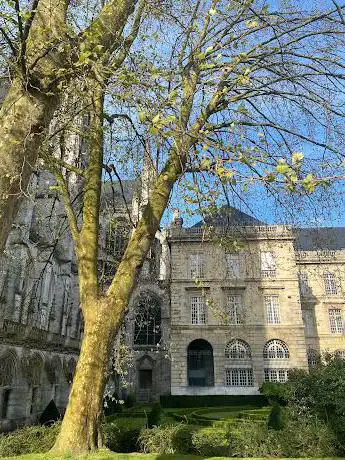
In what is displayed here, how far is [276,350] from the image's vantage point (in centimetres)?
2719

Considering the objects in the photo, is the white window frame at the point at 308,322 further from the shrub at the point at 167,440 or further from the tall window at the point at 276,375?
the shrub at the point at 167,440

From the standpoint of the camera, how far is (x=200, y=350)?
28000 millimetres

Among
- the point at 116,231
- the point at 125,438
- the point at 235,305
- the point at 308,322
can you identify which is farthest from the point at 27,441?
the point at 308,322

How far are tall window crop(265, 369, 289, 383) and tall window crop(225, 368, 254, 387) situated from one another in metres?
1.02

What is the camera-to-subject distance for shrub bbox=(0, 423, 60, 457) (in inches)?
244

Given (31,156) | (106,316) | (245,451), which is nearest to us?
(31,156)

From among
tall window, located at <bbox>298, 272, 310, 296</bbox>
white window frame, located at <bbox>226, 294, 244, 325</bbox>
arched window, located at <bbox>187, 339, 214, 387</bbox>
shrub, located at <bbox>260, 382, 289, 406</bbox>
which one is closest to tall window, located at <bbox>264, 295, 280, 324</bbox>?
white window frame, located at <bbox>226, 294, 244, 325</bbox>

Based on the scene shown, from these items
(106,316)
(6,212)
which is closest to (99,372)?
(106,316)

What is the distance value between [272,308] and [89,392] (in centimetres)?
2529

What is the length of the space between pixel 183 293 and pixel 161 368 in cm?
585

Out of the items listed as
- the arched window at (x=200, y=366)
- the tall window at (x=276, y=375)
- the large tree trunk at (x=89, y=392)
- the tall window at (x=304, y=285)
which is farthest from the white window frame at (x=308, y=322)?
the large tree trunk at (x=89, y=392)

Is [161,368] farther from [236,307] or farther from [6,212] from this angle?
[6,212]

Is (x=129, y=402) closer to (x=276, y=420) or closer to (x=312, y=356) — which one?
(x=312, y=356)

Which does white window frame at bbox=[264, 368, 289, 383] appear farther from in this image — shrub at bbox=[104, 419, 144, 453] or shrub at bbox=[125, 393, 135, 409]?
shrub at bbox=[104, 419, 144, 453]
